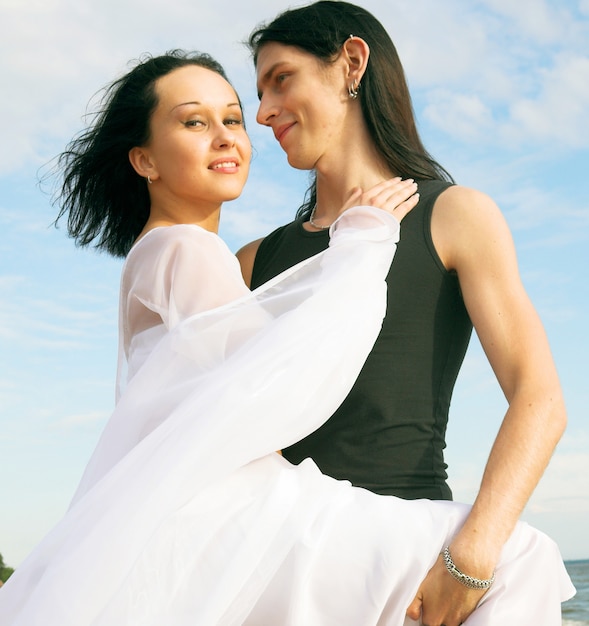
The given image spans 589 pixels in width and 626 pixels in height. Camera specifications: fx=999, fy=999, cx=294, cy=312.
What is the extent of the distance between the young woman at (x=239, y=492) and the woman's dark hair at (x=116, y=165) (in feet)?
2.19

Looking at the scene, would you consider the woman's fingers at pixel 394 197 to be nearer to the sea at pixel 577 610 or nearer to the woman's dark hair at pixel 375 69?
the woman's dark hair at pixel 375 69

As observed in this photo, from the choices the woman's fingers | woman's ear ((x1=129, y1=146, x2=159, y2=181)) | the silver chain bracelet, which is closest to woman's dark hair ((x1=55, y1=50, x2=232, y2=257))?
woman's ear ((x1=129, y1=146, x2=159, y2=181))

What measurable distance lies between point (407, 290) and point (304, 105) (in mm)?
933

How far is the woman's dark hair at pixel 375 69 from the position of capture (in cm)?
403

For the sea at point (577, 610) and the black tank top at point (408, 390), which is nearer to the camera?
the black tank top at point (408, 390)

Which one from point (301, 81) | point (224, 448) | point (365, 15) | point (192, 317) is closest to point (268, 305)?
point (192, 317)

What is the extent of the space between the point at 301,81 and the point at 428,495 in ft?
5.69

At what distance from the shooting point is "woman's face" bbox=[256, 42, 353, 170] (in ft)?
13.3

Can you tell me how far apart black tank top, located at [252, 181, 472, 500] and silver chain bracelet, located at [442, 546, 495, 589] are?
0.59 meters

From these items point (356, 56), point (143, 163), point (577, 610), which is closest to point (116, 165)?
point (143, 163)

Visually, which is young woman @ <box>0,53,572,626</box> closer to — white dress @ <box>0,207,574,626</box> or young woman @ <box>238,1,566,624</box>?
white dress @ <box>0,207,574,626</box>

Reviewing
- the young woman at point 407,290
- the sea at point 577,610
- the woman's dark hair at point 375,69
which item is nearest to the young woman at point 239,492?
the young woman at point 407,290

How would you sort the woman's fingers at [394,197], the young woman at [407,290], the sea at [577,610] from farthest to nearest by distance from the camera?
the sea at [577,610]
the woman's fingers at [394,197]
the young woman at [407,290]

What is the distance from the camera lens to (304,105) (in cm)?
403
